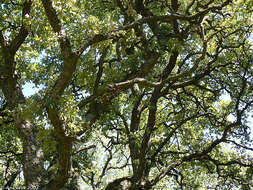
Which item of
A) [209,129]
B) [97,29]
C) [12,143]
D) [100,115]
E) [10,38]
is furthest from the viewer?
[12,143]

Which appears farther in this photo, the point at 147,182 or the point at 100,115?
the point at 147,182

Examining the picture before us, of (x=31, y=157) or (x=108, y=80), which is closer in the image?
(x=31, y=157)

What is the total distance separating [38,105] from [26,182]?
9.37ft

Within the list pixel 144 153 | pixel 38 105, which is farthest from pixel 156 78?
pixel 38 105

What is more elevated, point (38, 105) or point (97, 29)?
point (97, 29)

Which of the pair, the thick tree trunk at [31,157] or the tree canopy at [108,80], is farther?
the thick tree trunk at [31,157]

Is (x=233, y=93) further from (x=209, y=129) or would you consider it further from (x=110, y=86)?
(x=110, y=86)

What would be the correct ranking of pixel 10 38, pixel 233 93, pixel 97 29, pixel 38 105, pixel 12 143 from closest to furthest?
1. pixel 38 105
2. pixel 97 29
3. pixel 10 38
4. pixel 233 93
5. pixel 12 143

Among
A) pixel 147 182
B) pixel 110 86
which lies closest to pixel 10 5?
pixel 110 86

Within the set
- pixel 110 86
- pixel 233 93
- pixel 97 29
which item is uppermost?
pixel 233 93

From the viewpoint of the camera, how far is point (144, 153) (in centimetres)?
940

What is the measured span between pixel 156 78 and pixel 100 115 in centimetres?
355

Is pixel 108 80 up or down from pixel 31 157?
up

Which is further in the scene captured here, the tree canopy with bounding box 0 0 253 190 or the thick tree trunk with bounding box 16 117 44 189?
the thick tree trunk with bounding box 16 117 44 189
